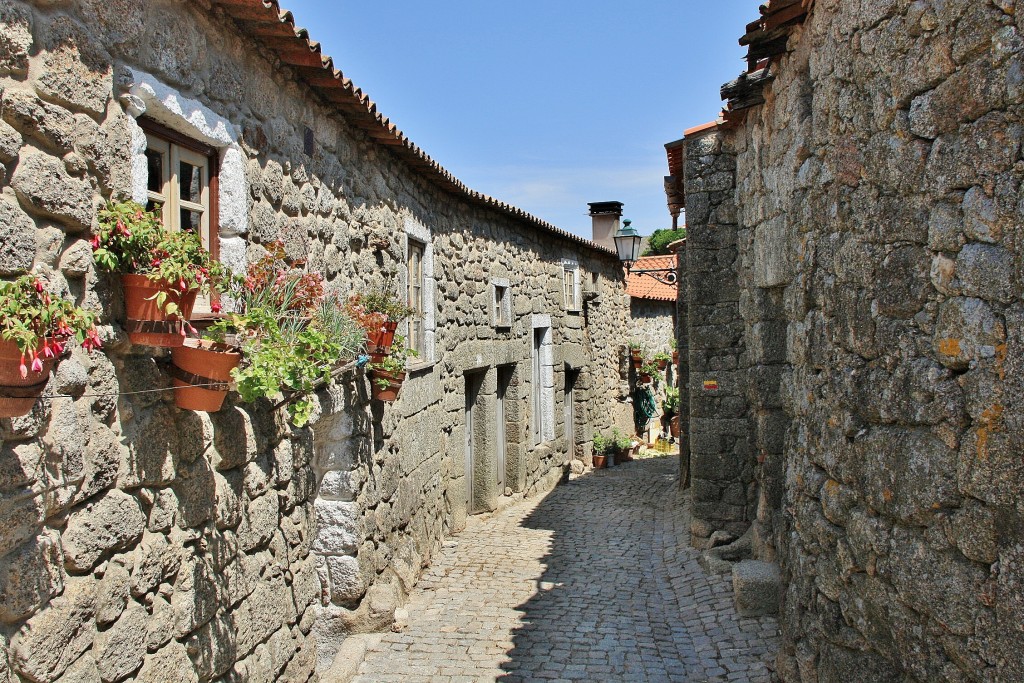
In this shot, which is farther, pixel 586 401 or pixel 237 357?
pixel 586 401

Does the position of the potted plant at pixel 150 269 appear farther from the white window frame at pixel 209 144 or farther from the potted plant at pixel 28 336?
the potted plant at pixel 28 336

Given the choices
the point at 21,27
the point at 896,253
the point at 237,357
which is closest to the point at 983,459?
the point at 896,253

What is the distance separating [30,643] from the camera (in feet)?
8.14

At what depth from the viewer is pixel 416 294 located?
7.61 meters

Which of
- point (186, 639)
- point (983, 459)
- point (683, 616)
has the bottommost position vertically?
point (683, 616)

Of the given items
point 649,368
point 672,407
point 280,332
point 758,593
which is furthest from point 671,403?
point 280,332

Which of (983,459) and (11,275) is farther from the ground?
(11,275)

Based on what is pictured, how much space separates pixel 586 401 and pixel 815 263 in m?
10.7

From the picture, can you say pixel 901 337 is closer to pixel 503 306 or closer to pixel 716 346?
pixel 716 346

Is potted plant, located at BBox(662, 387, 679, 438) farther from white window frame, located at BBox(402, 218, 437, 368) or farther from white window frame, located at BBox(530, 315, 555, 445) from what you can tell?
white window frame, located at BBox(402, 218, 437, 368)

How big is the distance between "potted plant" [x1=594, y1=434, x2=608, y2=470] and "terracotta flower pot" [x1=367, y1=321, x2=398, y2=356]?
9.19m

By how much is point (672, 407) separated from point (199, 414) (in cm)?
1569

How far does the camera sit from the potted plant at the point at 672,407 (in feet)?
60.4

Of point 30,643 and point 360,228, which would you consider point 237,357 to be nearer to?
point 30,643
